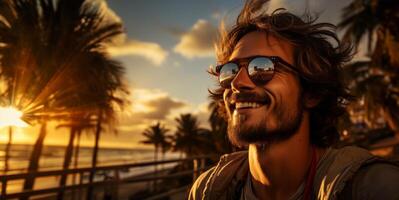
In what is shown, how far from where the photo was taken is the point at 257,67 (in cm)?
196

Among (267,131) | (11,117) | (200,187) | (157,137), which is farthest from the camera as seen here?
(157,137)

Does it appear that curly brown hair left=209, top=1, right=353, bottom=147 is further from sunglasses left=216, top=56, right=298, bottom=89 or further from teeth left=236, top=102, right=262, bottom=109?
teeth left=236, top=102, right=262, bottom=109

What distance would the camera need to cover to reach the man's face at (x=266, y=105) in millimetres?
1817

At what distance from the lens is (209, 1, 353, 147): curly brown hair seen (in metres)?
2.13

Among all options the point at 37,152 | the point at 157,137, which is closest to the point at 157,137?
the point at 157,137

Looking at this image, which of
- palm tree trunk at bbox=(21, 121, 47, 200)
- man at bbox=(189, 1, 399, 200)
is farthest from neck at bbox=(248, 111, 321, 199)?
palm tree trunk at bbox=(21, 121, 47, 200)

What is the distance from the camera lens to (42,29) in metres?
9.92

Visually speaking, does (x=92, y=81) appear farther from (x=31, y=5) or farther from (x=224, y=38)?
(x=224, y=38)

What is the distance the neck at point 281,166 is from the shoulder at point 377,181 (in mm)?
455

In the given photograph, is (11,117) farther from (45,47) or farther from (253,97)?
(253,97)

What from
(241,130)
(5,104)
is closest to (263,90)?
(241,130)

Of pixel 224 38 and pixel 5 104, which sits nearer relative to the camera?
pixel 224 38

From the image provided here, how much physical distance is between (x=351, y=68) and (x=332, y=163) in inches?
881

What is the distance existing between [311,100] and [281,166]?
58cm
